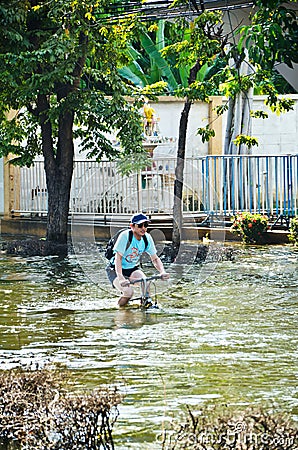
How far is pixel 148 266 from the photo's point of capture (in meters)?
18.1

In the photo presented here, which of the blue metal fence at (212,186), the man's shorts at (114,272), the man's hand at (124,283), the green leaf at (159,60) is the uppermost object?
the green leaf at (159,60)

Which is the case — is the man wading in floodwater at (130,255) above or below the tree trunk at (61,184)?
below

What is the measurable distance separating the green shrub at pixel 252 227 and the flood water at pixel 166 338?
4.43 m

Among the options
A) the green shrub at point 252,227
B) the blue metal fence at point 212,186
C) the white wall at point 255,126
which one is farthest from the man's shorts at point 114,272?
the white wall at point 255,126

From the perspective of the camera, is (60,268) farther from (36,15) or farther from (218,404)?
(218,404)

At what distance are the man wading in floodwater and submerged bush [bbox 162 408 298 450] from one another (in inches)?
236

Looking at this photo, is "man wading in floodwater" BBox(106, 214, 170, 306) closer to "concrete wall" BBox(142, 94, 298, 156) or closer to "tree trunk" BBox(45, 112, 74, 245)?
"tree trunk" BBox(45, 112, 74, 245)

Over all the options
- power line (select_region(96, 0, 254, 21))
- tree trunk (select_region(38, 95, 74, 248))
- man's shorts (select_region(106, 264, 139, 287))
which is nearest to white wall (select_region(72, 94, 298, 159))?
tree trunk (select_region(38, 95, 74, 248))

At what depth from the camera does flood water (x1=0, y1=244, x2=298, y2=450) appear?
796cm

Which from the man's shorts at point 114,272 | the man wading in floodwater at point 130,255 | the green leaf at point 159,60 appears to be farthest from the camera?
the green leaf at point 159,60

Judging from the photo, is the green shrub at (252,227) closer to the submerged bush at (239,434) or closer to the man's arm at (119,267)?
the man's arm at (119,267)

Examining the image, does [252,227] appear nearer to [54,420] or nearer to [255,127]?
[255,127]

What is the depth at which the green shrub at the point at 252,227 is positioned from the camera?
2170 centimetres

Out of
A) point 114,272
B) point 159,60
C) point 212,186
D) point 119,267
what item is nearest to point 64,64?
point 212,186
